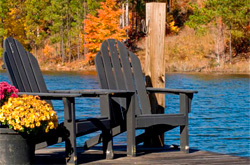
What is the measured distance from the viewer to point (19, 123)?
171 inches

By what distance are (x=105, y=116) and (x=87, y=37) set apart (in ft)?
123

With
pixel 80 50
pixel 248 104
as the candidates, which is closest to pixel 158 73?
pixel 248 104

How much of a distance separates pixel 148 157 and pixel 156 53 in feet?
5.00

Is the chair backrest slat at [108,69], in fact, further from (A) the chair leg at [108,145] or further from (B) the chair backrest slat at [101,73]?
(A) the chair leg at [108,145]

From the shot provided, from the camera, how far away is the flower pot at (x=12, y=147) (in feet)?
14.4

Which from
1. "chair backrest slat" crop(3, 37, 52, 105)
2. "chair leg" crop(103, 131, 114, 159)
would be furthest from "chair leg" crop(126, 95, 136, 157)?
"chair backrest slat" crop(3, 37, 52, 105)

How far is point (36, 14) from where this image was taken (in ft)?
156

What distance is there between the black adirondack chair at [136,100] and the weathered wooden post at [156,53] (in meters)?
0.20

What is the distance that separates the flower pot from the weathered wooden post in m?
2.20

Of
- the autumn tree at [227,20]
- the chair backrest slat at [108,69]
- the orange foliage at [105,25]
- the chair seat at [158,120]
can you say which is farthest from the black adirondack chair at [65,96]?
the orange foliage at [105,25]

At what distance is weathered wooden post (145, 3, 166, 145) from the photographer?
6383 mm

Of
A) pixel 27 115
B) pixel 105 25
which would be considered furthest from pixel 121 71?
pixel 105 25

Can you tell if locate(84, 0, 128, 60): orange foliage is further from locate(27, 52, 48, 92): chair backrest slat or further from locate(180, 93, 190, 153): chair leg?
locate(27, 52, 48, 92): chair backrest slat

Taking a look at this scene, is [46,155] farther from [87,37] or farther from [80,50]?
[80,50]
